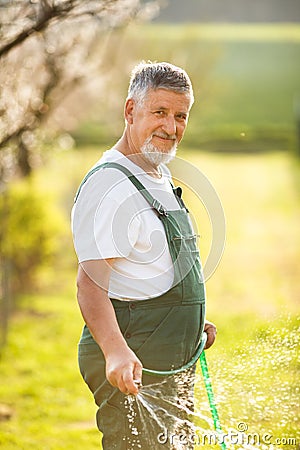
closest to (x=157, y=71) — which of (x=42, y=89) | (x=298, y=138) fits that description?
(x=42, y=89)

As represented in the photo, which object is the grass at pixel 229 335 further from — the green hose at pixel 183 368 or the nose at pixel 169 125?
the nose at pixel 169 125

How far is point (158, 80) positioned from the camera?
2.07 metres

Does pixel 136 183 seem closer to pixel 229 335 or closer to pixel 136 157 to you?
pixel 136 157

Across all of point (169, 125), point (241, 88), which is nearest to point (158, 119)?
point (169, 125)

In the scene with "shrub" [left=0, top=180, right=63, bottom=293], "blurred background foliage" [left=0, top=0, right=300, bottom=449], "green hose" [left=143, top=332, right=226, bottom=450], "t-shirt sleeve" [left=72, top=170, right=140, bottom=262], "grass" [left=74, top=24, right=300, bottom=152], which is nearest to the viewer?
"t-shirt sleeve" [left=72, top=170, right=140, bottom=262]

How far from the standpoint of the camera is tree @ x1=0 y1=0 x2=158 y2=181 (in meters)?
3.59

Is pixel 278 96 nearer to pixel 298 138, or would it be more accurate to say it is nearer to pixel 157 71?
pixel 298 138

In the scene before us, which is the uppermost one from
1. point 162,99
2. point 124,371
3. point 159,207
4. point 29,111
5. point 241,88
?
point 241,88

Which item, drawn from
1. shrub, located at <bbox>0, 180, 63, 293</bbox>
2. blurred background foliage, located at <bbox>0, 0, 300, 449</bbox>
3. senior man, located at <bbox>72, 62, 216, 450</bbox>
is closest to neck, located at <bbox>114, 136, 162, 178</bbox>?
senior man, located at <bbox>72, 62, 216, 450</bbox>

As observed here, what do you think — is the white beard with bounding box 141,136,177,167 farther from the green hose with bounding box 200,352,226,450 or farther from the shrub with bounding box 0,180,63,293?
the shrub with bounding box 0,180,63,293

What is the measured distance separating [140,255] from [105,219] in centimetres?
15

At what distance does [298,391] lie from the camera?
2424 millimetres

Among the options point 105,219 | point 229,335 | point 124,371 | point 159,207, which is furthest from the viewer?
point 229,335

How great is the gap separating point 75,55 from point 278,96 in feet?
77.3
